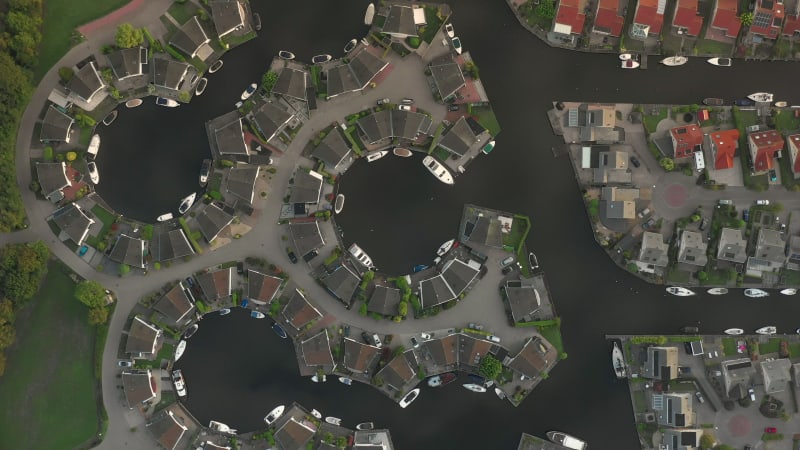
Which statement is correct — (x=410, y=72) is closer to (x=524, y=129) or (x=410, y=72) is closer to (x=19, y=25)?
(x=524, y=129)

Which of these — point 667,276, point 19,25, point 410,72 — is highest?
point 19,25

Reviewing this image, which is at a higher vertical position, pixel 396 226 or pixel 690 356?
pixel 396 226

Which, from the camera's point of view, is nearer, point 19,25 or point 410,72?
point 19,25

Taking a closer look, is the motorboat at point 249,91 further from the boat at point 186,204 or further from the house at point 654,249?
the house at point 654,249

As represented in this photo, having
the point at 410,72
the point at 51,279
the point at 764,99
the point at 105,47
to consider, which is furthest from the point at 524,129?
the point at 51,279

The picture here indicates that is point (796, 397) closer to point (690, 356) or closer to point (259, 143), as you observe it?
point (690, 356)

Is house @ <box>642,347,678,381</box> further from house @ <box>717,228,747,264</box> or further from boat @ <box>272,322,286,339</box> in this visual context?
boat @ <box>272,322,286,339</box>

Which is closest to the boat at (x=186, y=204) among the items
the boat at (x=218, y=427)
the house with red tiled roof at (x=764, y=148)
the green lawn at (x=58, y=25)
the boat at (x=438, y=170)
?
the green lawn at (x=58, y=25)

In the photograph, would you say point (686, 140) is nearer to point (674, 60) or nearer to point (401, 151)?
point (674, 60)
